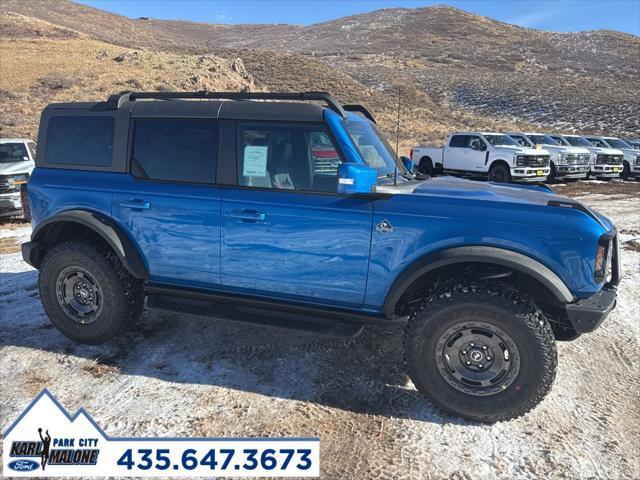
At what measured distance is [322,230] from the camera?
334 cm

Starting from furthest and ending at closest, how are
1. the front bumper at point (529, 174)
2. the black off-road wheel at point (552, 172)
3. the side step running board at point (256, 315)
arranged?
the black off-road wheel at point (552, 172), the front bumper at point (529, 174), the side step running board at point (256, 315)

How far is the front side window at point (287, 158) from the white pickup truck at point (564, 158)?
14986mm

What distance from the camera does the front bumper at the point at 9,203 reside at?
9.59 m

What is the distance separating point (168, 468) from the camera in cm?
273

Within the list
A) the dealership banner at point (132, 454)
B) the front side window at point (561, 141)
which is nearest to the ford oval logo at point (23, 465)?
the dealership banner at point (132, 454)

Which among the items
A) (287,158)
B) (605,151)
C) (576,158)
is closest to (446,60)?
(605,151)

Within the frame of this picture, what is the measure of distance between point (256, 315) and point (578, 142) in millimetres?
19789

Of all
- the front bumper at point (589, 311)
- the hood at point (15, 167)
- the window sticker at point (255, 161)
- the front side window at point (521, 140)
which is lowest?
the hood at point (15, 167)

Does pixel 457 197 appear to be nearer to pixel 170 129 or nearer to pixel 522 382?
pixel 522 382

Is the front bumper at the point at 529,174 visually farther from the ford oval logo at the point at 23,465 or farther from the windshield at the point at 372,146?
the ford oval logo at the point at 23,465

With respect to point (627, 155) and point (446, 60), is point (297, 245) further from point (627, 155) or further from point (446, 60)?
point (446, 60)

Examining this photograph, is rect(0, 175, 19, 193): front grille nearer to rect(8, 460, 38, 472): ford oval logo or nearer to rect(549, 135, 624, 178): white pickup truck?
rect(8, 460, 38, 472): ford oval logo

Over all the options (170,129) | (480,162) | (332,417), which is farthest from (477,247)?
(480,162)

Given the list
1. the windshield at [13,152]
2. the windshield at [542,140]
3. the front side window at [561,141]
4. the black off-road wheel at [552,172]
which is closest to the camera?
the windshield at [13,152]
